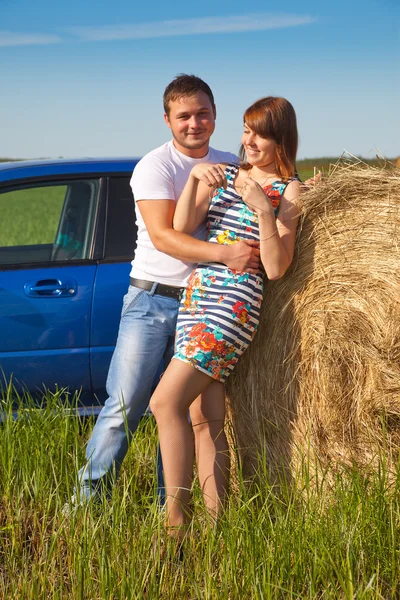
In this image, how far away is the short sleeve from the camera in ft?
11.7

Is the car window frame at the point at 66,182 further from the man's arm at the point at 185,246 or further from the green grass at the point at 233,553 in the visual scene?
the green grass at the point at 233,553

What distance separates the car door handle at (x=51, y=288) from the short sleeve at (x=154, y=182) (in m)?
1.32

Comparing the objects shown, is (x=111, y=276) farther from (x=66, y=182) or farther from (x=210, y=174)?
(x=210, y=174)

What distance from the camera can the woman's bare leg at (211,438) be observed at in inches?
139

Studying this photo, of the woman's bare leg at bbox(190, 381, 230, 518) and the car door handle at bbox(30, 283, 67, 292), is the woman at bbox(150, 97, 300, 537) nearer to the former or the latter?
the woman's bare leg at bbox(190, 381, 230, 518)

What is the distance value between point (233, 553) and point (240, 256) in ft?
3.64

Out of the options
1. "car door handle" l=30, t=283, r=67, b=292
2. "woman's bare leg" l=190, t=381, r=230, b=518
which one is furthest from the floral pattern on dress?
"car door handle" l=30, t=283, r=67, b=292

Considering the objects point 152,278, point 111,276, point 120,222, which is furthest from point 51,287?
point 152,278

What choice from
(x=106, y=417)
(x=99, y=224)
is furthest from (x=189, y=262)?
(x=99, y=224)

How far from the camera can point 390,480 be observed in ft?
11.4

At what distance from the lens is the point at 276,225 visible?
134 inches

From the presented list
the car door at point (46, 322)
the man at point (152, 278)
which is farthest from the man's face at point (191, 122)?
the car door at point (46, 322)

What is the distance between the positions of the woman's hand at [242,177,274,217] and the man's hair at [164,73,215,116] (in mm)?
577

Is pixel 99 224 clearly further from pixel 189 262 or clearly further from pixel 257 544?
pixel 257 544
